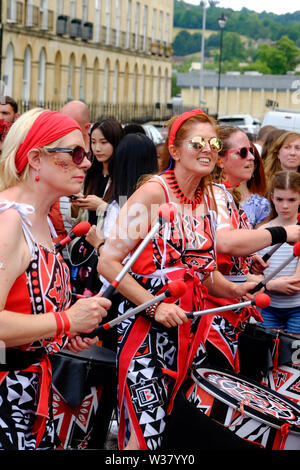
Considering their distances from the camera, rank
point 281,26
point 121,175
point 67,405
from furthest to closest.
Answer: point 281,26 → point 121,175 → point 67,405

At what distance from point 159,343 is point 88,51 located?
4328 cm

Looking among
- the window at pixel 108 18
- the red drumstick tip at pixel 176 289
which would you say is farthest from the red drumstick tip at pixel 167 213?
the window at pixel 108 18

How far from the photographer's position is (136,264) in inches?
159

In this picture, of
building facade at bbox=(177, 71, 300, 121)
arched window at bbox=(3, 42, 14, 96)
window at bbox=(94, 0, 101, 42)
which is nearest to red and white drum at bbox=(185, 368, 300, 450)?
arched window at bbox=(3, 42, 14, 96)

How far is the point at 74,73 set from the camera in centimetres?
4388

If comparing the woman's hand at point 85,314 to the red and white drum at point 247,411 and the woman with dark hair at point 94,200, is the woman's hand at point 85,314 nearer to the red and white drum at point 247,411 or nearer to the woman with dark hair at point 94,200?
the red and white drum at point 247,411

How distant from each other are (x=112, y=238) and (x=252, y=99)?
3757 inches

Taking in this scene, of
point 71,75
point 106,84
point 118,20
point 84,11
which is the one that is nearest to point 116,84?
point 106,84

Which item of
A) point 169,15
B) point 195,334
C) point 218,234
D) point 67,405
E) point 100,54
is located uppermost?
point 169,15

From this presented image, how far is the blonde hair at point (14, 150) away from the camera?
3338 mm

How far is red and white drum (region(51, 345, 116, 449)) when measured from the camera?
4316 millimetres

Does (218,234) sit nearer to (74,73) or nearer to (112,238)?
A: (112,238)

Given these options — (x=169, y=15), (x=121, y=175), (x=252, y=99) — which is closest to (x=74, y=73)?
(x=169, y=15)

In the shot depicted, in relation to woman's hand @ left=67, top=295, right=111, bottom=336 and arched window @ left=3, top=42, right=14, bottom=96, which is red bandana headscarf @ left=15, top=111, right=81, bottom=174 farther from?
arched window @ left=3, top=42, right=14, bottom=96
